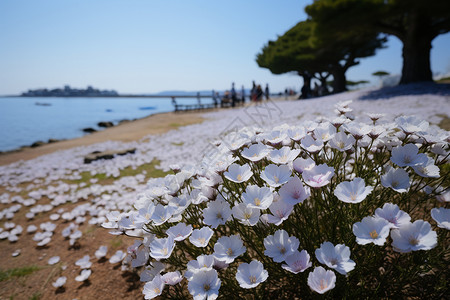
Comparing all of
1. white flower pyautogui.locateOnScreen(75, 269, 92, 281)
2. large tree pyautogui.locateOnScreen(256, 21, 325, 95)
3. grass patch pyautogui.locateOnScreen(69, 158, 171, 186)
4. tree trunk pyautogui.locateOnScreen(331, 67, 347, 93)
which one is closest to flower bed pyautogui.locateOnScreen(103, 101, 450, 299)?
white flower pyautogui.locateOnScreen(75, 269, 92, 281)

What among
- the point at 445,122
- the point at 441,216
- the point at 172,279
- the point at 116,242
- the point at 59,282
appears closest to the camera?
the point at 441,216

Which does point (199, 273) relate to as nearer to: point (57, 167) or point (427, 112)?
point (57, 167)

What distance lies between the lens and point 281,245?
1093mm

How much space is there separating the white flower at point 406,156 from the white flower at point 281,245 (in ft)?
2.10

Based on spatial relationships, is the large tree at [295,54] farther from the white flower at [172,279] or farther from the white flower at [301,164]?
the white flower at [172,279]

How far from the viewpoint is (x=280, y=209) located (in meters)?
1.09

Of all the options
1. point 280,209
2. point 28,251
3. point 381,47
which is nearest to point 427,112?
point 280,209

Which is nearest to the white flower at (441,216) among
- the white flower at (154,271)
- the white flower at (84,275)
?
the white flower at (154,271)

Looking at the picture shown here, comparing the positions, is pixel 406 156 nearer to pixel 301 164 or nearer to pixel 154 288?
pixel 301 164

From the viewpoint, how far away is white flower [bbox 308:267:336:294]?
909 millimetres

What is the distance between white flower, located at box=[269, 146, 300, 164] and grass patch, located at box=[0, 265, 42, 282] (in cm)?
302

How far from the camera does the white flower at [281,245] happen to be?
3.42 ft

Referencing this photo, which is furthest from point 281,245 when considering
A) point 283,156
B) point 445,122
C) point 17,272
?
point 445,122

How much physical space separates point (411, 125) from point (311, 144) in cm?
60
